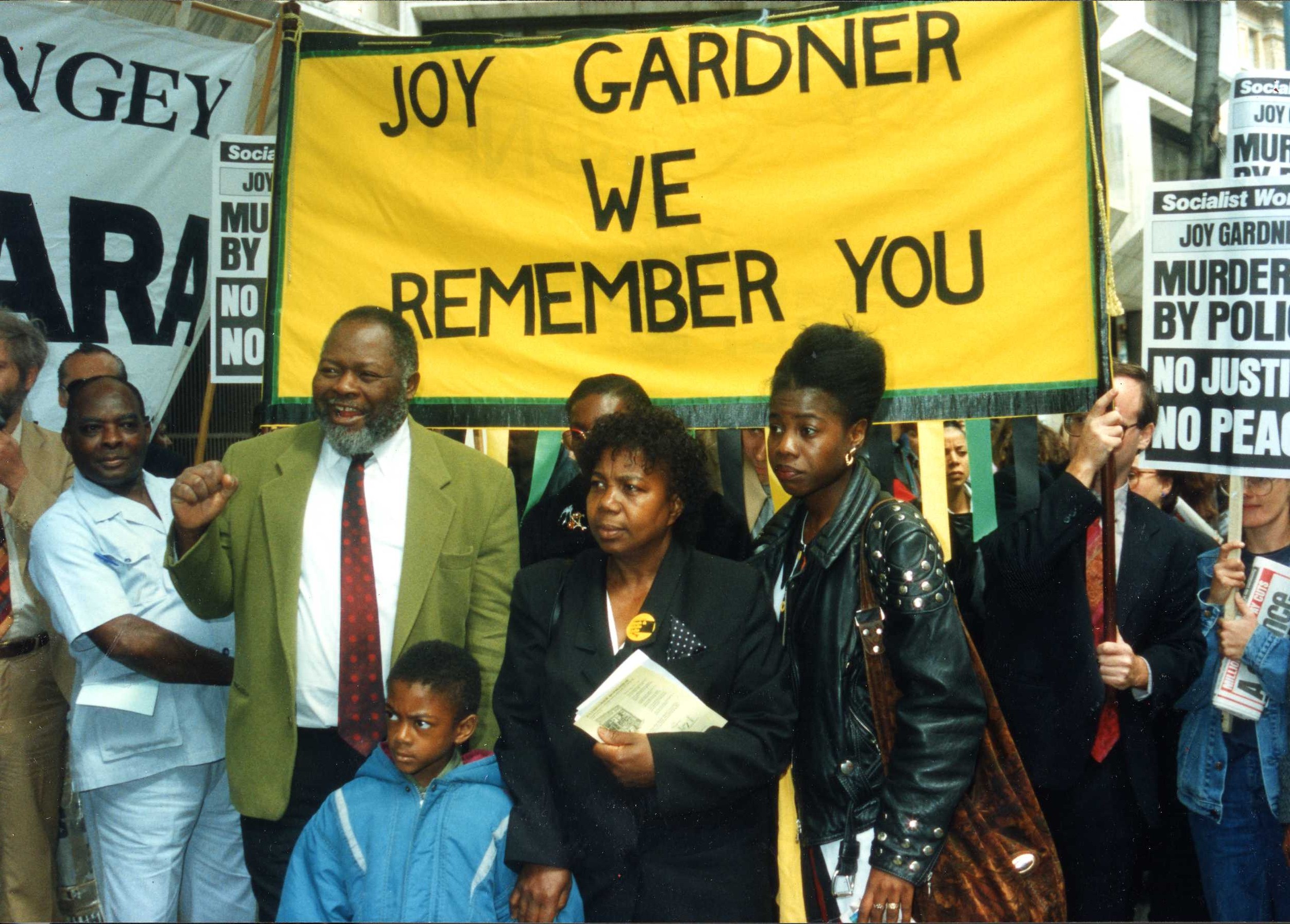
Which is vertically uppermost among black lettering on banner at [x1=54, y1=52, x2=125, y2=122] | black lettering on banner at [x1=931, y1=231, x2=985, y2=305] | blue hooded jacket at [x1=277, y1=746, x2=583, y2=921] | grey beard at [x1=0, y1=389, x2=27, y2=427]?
black lettering on banner at [x1=54, y1=52, x2=125, y2=122]

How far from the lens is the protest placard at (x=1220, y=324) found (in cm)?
397

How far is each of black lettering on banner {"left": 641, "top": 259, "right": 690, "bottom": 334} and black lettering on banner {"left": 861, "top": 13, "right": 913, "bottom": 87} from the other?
0.82 metres

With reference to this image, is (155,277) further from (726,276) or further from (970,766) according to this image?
(970,766)

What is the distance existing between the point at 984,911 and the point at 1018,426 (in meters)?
1.99

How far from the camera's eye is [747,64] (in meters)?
3.87

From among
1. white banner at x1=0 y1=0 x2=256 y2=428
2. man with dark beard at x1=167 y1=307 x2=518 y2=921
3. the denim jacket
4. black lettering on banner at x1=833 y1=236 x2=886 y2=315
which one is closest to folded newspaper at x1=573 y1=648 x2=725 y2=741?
man with dark beard at x1=167 y1=307 x2=518 y2=921

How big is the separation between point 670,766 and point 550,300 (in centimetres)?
183

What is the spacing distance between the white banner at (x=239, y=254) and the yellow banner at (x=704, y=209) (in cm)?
104

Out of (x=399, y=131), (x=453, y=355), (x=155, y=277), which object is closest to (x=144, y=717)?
(x=453, y=355)

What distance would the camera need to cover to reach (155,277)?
220 inches

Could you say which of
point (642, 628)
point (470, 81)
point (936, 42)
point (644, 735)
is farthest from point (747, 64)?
point (644, 735)

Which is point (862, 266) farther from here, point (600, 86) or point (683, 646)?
point (683, 646)

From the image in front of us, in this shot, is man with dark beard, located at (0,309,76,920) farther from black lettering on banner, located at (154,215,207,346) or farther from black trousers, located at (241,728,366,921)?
black trousers, located at (241,728,366,921)

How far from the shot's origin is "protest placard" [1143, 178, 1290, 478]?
397 centimetres
